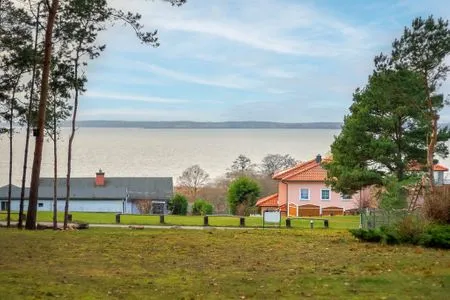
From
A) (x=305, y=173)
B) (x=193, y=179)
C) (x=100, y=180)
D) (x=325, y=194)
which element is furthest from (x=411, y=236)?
(x=193, y=179)

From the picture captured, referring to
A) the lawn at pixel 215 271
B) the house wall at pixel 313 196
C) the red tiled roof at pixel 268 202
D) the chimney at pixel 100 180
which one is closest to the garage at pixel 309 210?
the house wall at pixel 313 196

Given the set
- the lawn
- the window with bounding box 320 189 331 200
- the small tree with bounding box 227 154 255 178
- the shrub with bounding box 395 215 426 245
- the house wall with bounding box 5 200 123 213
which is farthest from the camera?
the small tree with bounding box 227 154 255 178

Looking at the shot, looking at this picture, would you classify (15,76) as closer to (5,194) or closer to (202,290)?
(202,290)

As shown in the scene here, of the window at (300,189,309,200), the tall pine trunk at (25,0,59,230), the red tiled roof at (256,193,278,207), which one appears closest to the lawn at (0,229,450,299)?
the tall pine trunk at (25,0,59,230)

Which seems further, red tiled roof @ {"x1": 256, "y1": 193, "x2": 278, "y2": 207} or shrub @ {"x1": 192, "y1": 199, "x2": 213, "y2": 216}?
red tiled roof @ {"x1": 256, "y1": 193, "x2": 278, "y2": 207}

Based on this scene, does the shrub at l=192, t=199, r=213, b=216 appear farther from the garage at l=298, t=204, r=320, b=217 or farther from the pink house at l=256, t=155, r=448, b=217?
the garage at l=298, t=204, r=320, b=217

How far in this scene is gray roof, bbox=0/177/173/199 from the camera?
231ft

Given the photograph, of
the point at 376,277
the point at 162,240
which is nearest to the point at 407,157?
the point at 162,240

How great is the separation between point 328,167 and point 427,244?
1052 inches

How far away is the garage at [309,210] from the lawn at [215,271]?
4508 centimetres

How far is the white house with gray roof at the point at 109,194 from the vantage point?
69.8 m

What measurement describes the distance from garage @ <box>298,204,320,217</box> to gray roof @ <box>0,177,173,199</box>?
56.9ft

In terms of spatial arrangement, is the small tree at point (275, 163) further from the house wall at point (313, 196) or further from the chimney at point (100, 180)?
the house wall at point (313, 196)

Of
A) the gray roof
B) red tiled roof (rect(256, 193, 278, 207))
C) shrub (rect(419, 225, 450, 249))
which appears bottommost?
shrub (rect(419, 225, 450, 249))
